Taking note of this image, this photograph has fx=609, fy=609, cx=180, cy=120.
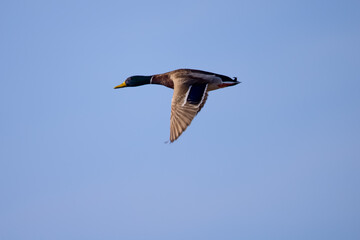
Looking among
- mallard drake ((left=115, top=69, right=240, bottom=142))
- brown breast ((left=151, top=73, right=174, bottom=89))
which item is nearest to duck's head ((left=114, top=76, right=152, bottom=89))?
mallard drake ((left=115, top=69, right=240, bottom=142))

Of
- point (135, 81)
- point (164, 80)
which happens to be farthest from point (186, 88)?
point (135, 81)

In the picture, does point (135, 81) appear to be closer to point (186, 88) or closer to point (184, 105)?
point (186, 88)

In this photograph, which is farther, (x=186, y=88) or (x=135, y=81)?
(x=135, y=81)

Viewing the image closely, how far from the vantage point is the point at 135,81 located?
22922mm

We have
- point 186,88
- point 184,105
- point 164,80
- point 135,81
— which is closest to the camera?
point 184,105

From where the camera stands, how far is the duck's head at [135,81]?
73.9ft

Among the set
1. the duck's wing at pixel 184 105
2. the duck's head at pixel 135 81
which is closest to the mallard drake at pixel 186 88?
the duck's wing at pixel 184 105

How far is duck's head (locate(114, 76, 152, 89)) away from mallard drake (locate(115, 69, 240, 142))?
0.20 m

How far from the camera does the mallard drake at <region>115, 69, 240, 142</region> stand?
16875 millimetres

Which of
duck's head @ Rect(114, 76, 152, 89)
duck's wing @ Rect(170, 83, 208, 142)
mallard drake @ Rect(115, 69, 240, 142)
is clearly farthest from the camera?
duck's head @ Rect(114, 76, 152, 89)

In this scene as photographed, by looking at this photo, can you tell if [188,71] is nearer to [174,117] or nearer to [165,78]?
[165,78]

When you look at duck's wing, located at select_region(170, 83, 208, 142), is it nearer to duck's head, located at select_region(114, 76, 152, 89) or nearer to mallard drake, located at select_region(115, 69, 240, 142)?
mallard drake, located at select_region(115, 69, 240, 142)

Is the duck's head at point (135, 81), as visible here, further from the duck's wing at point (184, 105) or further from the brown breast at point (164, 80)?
the duck's wing at point (184, 105)

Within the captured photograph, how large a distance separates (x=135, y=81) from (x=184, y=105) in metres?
5.79
